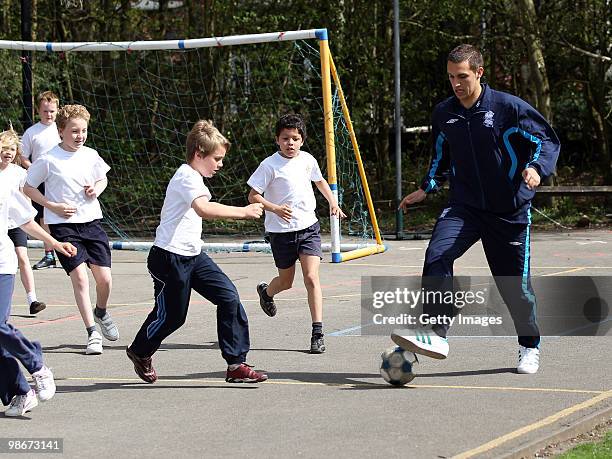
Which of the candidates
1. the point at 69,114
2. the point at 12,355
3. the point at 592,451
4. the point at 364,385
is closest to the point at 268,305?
the point at 69,114

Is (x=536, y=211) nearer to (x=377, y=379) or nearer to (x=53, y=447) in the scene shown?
(x=377, y=379)

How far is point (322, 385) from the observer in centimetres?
770

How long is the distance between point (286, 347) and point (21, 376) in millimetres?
2816

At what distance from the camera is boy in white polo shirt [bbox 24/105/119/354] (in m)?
9.38

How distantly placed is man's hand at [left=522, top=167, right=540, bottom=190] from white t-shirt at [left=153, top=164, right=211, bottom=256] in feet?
6.53

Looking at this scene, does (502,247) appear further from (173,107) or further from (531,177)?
(173,107)

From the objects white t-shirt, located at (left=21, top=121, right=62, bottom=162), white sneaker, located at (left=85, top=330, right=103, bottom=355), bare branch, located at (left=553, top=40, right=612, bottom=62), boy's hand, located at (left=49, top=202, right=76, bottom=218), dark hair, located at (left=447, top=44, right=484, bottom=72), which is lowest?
white sneaker, located at (left=85, top=330, right=103, bottom=355)

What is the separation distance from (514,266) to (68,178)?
3751 mm

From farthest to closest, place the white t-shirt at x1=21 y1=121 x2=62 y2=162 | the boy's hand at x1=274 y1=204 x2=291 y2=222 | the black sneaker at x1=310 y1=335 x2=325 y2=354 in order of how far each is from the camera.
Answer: the white t-shirt at x1=21 y1=121 x2=62 y2=162
the black sneaker at x1=310 y1=335 x2=325 y2=354
the boy's hand at x1=274 y1=204 x2=291 y2=222

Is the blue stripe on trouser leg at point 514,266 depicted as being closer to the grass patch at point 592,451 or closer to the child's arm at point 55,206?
the grass patch at point 592,451

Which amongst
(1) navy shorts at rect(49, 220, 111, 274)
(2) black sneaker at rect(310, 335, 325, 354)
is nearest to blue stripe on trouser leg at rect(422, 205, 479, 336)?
(2) black sneaker at rect(310, 335, 325, 354)

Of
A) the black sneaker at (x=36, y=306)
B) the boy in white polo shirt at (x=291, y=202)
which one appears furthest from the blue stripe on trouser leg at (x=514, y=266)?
the black sneaker at (x=36, y=306)

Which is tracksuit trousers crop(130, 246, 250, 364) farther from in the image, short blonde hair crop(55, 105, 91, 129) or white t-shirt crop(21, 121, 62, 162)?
white t-shirt crop(21, 121, 62, 162)

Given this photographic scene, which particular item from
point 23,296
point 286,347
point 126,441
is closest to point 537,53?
point 23,296
